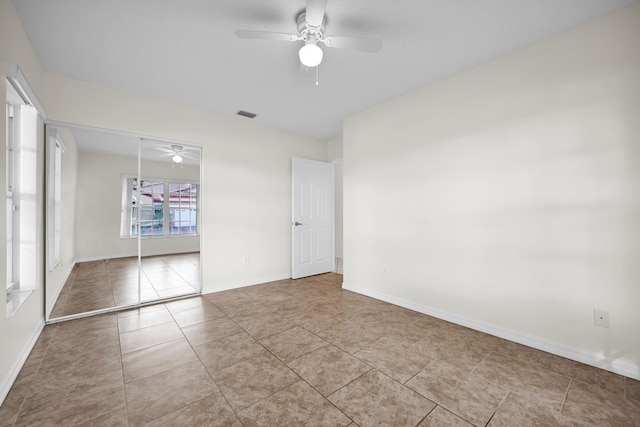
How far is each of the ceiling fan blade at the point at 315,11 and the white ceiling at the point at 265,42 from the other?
23 cm

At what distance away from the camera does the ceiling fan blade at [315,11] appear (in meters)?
1.59

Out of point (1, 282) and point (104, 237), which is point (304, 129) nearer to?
point (104, 237)

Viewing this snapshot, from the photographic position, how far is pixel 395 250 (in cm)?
340

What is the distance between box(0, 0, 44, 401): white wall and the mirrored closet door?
28.0 inches

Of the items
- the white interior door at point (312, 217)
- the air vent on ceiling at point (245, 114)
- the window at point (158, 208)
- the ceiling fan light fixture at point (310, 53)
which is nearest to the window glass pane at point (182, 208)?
the window at point (158, 208)

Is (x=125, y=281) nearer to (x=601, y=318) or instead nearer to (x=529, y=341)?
(x=529, y=341)

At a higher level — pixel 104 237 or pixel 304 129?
pixel 304 129

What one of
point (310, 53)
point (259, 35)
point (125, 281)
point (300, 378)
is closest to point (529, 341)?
point (300, 378)

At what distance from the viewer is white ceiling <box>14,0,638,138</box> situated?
1.90 meters

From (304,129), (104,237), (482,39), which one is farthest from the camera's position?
(304,129)

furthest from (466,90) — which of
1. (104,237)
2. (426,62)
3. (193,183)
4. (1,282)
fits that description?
(104,237)

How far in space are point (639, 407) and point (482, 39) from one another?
283 cm

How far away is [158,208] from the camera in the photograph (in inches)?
166

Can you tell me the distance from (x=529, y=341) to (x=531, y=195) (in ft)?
4.29
